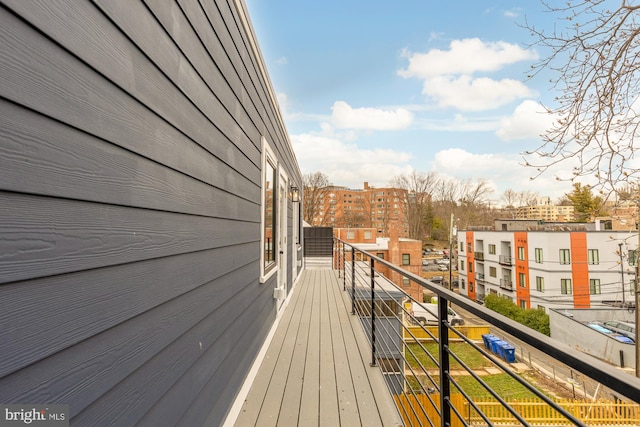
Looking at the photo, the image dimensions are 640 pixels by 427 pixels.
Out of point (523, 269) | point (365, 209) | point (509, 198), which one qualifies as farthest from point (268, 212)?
point (365, 209)

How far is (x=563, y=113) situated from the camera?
2.38 meters

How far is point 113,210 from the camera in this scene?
0.81 metres

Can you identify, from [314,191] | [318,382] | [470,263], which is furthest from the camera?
[314,191]

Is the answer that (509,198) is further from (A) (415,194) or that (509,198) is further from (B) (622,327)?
(B) (622,327)

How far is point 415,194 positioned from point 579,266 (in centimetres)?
1556

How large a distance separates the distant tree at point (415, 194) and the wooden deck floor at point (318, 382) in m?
28.0

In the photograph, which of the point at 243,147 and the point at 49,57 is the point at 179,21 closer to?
the point at 49,57

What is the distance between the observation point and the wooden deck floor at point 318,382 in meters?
1.83

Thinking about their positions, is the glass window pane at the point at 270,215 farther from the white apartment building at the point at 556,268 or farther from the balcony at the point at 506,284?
the balcony at the point at 506,284

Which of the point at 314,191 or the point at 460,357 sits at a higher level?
the point at 314,191

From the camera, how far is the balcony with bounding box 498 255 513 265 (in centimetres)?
1891

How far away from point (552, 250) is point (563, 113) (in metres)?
18.4

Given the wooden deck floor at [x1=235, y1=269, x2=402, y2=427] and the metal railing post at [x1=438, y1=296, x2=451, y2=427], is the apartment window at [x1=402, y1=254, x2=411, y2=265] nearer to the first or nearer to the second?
A: the wooden deck floor at [x1=235, y1=269, x2=402, y2=427]

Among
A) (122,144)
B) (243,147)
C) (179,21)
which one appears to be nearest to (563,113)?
(243,147)
